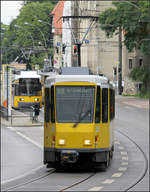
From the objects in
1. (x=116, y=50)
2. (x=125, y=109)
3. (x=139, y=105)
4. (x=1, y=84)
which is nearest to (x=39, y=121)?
(x=1, y=84)

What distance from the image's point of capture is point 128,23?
71875 mm

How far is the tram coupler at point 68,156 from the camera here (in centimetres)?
1931

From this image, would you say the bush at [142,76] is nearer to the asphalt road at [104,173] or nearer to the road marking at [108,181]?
the asphalt road at [104,173]

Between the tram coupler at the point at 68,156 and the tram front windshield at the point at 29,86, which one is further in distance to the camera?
the tram front windshield at the point at 29,86

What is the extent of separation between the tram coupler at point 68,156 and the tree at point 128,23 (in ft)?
168

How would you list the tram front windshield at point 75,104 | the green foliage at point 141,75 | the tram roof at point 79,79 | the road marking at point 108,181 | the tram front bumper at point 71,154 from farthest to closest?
the green foliage at point 141,75 < the road marking at point 108,181 < the tram front bumper at point 71,154 < the tram roof at point 79,79 < the tram front windshield at point 75,104

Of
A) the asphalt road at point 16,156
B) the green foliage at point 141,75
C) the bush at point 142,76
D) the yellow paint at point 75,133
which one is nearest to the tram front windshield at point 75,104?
the yellow paint at point 75,133

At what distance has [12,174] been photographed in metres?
25.0

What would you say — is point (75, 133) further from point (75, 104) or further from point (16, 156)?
point (16, 156)

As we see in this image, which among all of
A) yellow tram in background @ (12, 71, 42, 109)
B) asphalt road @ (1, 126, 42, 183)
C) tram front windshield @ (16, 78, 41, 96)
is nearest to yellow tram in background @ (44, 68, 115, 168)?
asphalt road @ (1, 126, 42, 183)

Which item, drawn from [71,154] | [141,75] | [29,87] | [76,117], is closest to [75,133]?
[71,154]

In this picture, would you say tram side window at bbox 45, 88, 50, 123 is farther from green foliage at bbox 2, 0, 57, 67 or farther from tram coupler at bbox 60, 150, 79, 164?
green foliage at bbox 2, 0, 57, 67

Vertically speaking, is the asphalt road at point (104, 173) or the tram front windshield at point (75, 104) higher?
the tram front windshield at point (75, 104)

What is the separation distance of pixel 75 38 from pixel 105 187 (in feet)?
16.3
